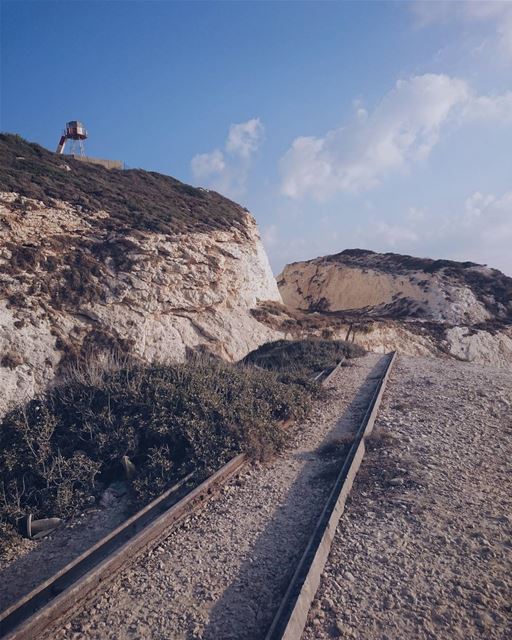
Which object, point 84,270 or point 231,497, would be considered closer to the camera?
point 231,497

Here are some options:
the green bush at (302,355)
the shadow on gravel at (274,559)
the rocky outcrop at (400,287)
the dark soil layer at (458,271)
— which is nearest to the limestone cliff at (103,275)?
the green bush at (302,355)

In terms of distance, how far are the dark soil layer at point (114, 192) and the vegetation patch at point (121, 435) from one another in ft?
45.5

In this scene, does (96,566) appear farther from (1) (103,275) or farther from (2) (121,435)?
(1) (103,275)

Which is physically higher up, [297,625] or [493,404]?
[493,404]

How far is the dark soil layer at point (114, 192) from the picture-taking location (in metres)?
21.3

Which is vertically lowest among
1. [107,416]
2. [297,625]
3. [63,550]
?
[63,550]

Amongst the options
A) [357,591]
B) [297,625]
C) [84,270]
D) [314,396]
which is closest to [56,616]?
[297,625]

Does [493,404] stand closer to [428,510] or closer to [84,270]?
[428,510]

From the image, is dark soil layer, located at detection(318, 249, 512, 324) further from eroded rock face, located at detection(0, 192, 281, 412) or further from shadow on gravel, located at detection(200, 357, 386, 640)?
shadow on gravel, located at detection(200, 357, 386, 640)

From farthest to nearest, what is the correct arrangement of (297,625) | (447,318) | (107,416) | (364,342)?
(447,318)
(364,342)
(107,416)
(297,625)

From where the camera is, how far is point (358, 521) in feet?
18.9

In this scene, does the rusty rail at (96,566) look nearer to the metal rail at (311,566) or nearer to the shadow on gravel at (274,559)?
the shadow on gravel at (274,559)

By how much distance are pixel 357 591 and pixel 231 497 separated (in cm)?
255

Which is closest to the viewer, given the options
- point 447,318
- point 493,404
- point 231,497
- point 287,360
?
point 231,497
